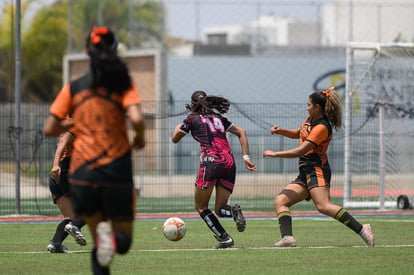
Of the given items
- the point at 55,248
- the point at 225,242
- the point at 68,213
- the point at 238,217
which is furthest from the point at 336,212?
the point at 55,248

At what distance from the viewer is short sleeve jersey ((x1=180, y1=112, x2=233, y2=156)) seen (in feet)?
37.0

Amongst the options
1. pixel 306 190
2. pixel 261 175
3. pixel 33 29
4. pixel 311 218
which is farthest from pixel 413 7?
pixel 306 190

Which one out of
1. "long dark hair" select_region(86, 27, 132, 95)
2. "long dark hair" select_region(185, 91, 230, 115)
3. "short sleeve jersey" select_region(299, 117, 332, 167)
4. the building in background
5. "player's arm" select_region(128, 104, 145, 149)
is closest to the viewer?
"player's arm" select_region(128, 104, 145, 149)

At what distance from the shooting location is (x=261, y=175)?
2514cm

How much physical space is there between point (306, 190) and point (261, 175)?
1407 centimetres

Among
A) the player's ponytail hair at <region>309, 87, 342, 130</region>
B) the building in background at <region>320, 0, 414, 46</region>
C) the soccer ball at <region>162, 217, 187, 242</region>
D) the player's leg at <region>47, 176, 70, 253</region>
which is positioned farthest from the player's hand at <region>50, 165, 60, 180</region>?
the building in background at <region>320, 0, 414, 46</region>

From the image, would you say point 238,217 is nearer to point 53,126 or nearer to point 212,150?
point 212,150

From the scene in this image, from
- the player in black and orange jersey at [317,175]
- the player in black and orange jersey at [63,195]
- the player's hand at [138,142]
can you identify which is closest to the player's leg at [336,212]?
the player in black and orange jersey at [317,175]

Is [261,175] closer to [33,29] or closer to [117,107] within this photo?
[117,107]

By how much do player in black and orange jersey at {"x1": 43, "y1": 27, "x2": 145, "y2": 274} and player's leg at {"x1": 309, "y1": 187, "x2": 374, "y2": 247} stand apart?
4540 millimetres

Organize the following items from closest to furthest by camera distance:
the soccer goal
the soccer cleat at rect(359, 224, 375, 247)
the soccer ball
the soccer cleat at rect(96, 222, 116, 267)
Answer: the soccer cleat at rect(96, 222, 116, 267)
the soccer ball
the soccer cleat at rect(359, 224, 375, 247)
the soccer goal

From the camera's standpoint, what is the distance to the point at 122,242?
21.8ft

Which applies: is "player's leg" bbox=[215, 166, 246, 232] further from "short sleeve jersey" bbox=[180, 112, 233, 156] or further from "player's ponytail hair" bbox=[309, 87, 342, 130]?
"player's ponytail hair" bbox=[309, 87, 342, 130]

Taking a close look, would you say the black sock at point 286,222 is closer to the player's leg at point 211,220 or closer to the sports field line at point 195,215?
the player's leg at point 211,220
